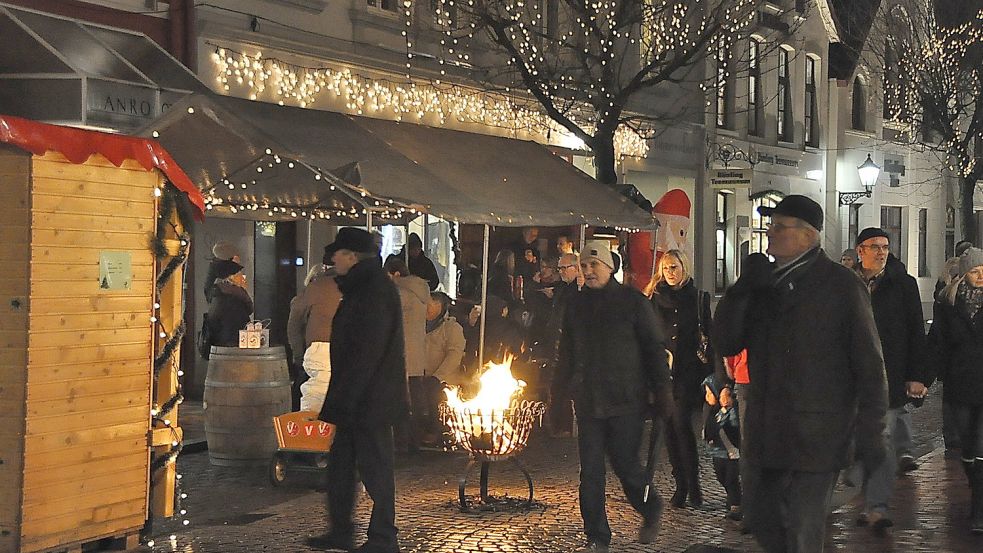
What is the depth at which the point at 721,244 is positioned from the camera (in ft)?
99.5

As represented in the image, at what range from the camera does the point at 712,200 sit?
2948 centimetres

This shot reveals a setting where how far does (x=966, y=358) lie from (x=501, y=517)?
341 cm

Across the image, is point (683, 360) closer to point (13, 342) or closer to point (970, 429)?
point (970, 429)

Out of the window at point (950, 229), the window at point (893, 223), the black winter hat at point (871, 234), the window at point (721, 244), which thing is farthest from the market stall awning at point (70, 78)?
the window at point (950, 229)

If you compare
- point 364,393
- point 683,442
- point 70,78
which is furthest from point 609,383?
point 70,78

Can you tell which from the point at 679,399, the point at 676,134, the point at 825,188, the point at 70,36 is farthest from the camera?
the point at 825,188

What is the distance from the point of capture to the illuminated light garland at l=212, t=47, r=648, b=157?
57.7 ft

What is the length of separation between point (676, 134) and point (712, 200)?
2.10 meters

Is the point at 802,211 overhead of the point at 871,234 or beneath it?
beneath

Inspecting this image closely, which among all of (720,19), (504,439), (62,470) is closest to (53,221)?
(62,470)

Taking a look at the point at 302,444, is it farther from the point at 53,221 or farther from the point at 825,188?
the point at 825,188

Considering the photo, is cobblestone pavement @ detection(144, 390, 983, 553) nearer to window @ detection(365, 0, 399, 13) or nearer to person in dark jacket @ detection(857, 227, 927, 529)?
person in dark jacket @ detection(857, 227, 927, 529)

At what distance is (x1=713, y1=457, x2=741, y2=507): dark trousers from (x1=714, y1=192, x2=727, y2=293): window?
20.0 m

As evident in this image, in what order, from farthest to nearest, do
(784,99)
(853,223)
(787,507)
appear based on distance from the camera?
(853,223), (784,99), (787,507)
